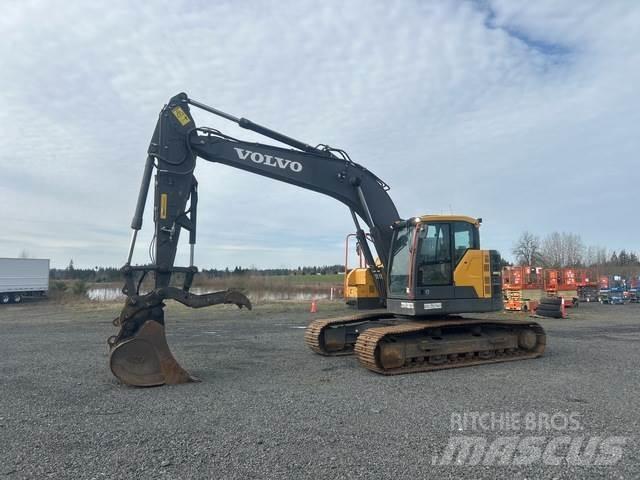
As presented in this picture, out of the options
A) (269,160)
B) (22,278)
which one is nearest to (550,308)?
(269,160)

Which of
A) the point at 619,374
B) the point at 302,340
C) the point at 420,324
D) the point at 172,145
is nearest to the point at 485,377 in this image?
the point at 420,324

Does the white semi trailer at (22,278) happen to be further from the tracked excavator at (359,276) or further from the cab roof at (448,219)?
the cab roof at (448,219)

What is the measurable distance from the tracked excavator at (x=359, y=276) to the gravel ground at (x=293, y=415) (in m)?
0.52

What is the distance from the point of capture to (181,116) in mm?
9805

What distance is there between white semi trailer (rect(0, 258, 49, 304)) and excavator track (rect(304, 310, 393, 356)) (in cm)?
3625

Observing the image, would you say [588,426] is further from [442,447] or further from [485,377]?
[485,377]

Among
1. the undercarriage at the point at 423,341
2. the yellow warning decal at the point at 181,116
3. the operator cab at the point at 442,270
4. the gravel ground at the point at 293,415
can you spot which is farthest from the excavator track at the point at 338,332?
the yellow warning decal at the point at 181,116

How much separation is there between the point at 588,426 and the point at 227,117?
8.02 metres

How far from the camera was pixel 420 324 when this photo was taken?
32.9 ft

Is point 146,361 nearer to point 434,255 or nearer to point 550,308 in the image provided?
point 434,255

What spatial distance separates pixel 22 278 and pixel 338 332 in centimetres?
3769

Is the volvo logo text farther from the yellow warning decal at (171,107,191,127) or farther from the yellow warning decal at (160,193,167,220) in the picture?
the yellow warning decal at (160,193,167,220)

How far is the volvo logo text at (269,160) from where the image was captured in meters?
10.3

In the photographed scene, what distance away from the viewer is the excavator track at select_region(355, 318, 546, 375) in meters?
9.39
